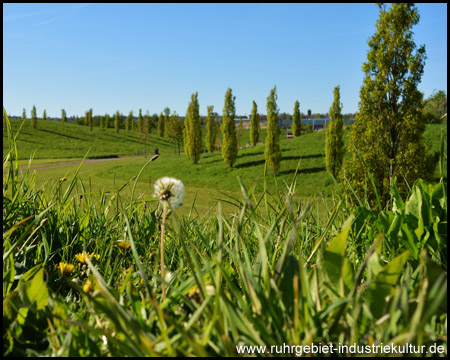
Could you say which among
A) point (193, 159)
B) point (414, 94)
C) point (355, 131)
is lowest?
point (193, 159)

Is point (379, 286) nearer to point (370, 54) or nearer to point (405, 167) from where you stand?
point (405, 167)

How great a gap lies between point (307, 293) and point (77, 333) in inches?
19.9

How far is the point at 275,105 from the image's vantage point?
24938mm

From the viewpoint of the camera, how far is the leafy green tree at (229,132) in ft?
83.4

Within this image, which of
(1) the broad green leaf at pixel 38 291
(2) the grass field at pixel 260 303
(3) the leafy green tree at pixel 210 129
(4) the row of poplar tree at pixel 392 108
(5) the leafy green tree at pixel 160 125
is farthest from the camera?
(5) the leafy green tree at pixel 160 125

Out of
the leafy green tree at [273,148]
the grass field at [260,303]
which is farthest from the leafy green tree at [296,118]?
the grass field at [260,303]

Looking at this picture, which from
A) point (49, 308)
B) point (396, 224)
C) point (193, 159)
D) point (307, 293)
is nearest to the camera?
point (307, 293)

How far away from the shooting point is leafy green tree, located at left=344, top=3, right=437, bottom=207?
34.6 feet

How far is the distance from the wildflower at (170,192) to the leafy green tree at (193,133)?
2801 centimetres

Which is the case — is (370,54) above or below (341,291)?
above

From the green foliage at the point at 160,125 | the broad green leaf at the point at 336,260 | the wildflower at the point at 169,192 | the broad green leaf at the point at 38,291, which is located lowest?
the broad green leaf at the point at 38,291

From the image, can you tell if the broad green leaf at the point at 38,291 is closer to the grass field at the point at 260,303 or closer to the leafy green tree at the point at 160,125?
the grass field at the point at 260,303

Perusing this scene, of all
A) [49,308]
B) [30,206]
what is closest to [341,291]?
[49,308]

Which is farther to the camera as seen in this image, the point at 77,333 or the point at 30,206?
Answer: the point at 30,206
